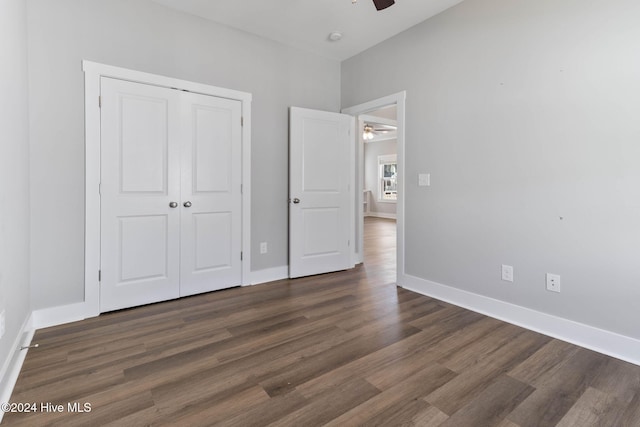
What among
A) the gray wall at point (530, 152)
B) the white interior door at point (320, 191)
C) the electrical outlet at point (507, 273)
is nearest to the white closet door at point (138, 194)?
the white interior door at point (320, 191)

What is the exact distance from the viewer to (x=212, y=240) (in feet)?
10.6

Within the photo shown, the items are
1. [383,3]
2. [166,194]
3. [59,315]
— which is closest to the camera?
[383,3]

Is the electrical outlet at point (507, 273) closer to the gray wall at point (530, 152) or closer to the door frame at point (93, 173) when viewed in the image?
the gray wall at point (530, 152)

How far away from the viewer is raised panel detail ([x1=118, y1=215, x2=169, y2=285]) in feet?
9.06

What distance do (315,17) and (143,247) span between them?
108 inches

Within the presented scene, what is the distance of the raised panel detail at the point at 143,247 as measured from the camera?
9.06ft

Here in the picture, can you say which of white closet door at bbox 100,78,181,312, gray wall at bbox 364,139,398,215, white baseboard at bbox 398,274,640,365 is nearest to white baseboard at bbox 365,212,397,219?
gray wall at bbox 364,139,398,215

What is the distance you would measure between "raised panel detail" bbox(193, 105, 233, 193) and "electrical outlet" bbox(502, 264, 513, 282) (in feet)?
8.76

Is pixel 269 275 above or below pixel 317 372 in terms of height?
above

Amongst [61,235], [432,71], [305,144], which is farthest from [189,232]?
[432,71]

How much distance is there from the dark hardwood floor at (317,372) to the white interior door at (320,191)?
116 cm

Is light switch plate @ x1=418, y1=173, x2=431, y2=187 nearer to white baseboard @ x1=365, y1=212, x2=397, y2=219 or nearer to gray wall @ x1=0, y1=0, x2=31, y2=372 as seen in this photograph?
gray wall @ x1=0, y1=0, x2=31, y2=372

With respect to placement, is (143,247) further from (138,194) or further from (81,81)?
(81,81)

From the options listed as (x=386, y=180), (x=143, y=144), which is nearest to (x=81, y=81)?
(x=143, y=144)
